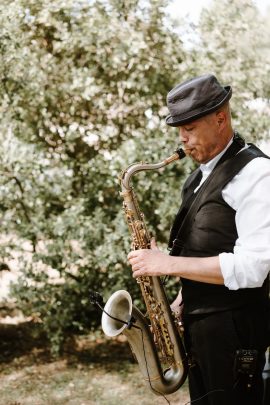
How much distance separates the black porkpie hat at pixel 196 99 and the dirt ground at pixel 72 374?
9.94 ft

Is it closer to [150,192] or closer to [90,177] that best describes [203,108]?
[150,192]

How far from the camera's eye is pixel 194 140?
2.27 meters

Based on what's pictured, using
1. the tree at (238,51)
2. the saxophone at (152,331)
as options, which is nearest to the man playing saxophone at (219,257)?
the saxophone at (152,331)

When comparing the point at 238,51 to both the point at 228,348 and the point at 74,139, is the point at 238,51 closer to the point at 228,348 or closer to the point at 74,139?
the point at 74,139

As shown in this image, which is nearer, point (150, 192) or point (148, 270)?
point (148, 270)

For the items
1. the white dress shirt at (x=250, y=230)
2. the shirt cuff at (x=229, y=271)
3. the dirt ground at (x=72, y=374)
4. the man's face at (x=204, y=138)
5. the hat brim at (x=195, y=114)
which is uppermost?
the hat brim at (x=195, y=114)

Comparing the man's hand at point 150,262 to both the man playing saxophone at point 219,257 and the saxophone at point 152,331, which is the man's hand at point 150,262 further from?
the saxophone at point 152,331


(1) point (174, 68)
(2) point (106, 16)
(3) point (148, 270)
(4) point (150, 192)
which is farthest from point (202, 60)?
(3) point (148, 270)

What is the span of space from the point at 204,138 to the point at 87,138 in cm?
331

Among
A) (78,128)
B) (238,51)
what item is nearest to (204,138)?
(238,51)

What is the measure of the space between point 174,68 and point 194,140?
3152mm

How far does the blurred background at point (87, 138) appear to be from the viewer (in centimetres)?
480

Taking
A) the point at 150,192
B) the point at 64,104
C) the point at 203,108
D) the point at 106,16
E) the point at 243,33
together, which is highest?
the point at 203,108

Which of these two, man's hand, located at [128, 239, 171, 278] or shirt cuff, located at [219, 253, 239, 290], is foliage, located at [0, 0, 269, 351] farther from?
shirt cuff, located at [219, 253, 239, 290]
